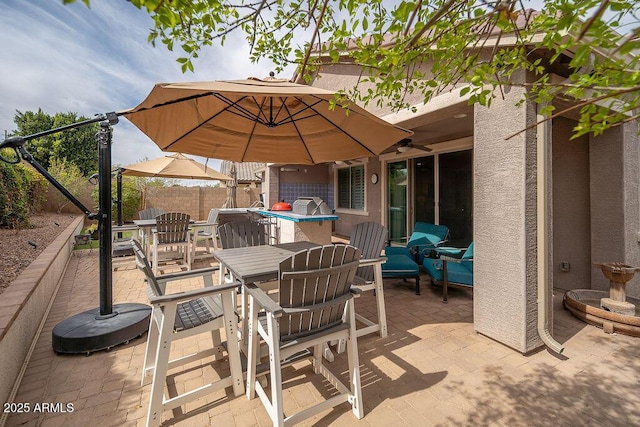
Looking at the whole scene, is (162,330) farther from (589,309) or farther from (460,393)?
(589,309)

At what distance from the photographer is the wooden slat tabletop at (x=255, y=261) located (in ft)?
7.11

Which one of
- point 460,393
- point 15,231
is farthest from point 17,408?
point 15,231

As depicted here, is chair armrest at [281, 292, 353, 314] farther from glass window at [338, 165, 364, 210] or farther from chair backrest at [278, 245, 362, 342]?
glass window at [338, 165, 364, 210]

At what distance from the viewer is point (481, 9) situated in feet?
4.15

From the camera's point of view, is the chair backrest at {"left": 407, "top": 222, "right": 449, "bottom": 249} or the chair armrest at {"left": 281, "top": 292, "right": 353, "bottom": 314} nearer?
the chair armrest at {"left": 281, "top": 292, "right": 353, "bottom": 314}

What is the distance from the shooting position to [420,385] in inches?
84.3

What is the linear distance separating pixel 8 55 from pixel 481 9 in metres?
7.22

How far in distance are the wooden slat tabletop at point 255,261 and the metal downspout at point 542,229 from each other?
2.35 meters

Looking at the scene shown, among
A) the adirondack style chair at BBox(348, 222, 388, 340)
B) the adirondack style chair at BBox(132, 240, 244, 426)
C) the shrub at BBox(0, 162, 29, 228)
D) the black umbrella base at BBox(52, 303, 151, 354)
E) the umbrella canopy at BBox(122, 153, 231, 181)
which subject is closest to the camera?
the adirondack style chair at BBox(132, 240, 244, 426)

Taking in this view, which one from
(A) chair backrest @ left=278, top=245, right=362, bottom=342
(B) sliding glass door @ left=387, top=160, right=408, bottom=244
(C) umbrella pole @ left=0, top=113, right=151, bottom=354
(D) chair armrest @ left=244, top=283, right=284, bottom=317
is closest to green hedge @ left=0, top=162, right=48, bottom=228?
(C) umbrella pole @ left=0, top=113, right=151, bottom=354

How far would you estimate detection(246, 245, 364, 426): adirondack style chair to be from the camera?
1679 millimetres

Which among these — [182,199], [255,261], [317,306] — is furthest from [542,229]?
[182,199]

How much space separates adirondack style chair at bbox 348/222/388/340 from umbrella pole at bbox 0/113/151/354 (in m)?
2.24

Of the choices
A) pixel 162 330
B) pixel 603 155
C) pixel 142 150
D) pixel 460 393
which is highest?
pixel 142 150
